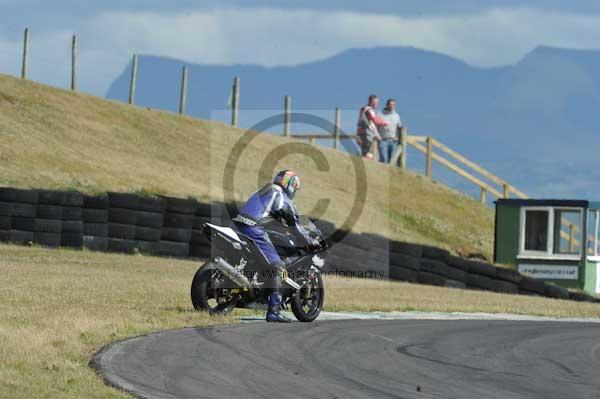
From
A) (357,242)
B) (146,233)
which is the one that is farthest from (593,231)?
(146,233)

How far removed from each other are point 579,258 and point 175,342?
894 inches

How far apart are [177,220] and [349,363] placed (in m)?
15.3

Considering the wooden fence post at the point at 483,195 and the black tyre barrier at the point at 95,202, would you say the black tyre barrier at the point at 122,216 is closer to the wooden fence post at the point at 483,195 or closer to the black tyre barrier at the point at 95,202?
the black tyre barrier at the point at 95,202

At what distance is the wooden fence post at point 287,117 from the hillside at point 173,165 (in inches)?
36.0

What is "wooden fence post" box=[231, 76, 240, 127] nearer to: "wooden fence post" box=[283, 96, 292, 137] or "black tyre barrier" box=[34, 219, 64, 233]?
"wooden fence post" box=[283, 96, 292, 137]

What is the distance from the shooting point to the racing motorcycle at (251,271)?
15.5 m

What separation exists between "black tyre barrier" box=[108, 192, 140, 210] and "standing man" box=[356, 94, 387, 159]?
13362 mm

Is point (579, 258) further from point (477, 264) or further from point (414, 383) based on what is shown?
point (414, 383)

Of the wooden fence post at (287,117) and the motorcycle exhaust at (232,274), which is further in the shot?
the wooden fence post at (287,117)

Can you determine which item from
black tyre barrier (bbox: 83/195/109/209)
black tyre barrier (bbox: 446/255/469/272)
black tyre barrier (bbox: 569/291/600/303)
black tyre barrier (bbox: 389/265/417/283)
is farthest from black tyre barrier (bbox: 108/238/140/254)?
black tyre barrier (bbox: 569/291/600/303)

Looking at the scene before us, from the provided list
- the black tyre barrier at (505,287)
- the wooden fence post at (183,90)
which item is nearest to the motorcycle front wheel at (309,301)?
the black tyre barrier at (505,287)

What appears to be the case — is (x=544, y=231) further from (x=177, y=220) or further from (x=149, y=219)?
(x=149, y=219)

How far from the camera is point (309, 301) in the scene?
16.4 metres

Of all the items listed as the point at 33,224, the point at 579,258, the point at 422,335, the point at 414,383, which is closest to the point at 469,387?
the point at 414,383
